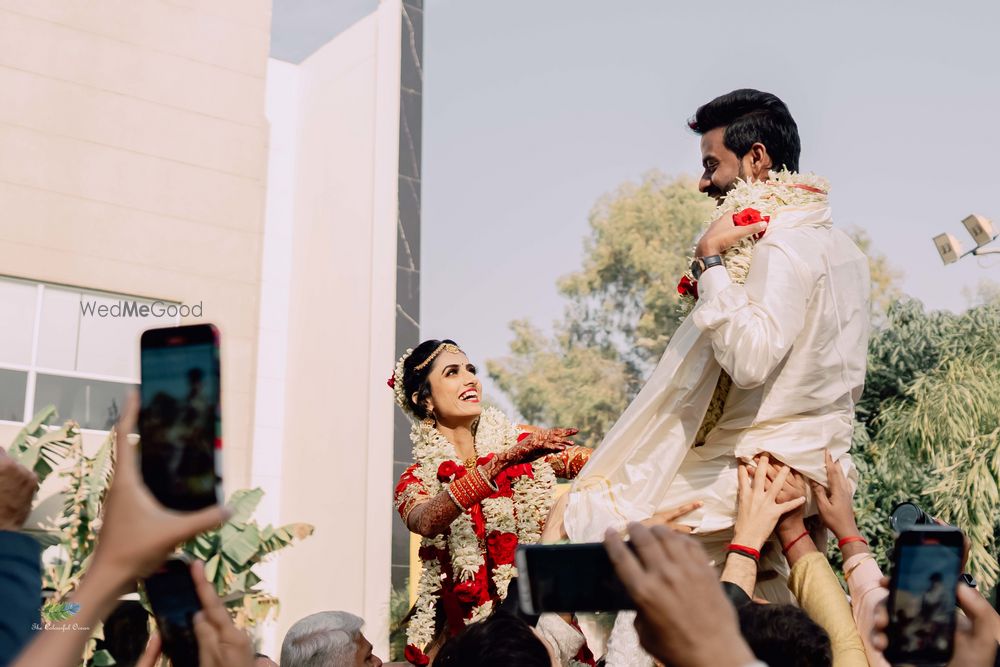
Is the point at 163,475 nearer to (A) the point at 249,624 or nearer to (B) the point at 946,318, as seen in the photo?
(A) the point at 249,624

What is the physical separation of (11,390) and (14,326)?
0.88 m

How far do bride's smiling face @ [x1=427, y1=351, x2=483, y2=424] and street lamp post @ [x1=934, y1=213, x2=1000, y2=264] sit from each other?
33.7ft

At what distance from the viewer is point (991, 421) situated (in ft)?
49.1

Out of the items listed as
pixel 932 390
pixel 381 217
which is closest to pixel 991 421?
pixel 932 390

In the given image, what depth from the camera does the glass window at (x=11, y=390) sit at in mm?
16611

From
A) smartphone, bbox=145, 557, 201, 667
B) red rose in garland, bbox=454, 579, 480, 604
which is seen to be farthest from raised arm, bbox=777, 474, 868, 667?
red rose in garland, bbox=454, 579, 480, 604

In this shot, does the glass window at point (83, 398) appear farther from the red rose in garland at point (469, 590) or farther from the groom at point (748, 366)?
A: the groom at point (748, 366)

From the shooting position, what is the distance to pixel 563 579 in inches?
65.1

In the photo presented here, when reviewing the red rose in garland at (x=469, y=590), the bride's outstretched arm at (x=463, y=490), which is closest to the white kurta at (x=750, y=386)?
the bride's outstretched arm at (x=463, y=490)

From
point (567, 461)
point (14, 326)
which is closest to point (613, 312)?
point (14, 326)

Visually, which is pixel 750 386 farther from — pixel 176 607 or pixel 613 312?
pixel 613 312

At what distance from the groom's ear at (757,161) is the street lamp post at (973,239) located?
37.9ft

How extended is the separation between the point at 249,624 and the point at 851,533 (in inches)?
470

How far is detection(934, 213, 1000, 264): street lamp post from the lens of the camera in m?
15.1
